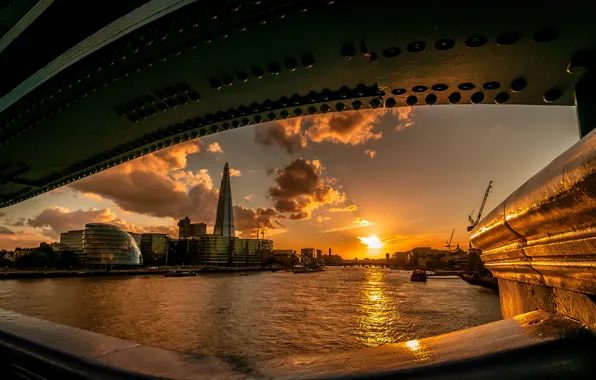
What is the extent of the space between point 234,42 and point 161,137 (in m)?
3.51

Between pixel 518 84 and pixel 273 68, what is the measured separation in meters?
2.84

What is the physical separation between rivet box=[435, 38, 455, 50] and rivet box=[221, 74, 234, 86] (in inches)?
105

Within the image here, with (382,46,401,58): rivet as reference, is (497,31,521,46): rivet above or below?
below

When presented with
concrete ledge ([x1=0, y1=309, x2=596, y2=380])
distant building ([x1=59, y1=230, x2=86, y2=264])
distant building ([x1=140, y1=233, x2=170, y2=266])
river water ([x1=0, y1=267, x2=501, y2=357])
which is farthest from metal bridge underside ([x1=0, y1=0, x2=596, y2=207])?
distant building ([x1=140, y1=233, x2=170, y2=266])

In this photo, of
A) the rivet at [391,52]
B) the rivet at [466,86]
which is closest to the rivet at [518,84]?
the rivet at [466,86]

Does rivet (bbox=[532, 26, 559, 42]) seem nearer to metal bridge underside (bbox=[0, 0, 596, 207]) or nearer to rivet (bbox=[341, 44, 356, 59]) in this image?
metal bridge underside (bbox=[0, 0, 596, 207])

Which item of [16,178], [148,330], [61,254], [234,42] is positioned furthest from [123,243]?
[234,42]

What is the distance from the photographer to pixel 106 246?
126 m

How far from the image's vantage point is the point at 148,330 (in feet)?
72.8

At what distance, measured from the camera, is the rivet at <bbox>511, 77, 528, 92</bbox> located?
3738 millimetres

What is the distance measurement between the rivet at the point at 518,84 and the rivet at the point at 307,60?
2.25m

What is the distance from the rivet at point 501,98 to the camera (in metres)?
4.03

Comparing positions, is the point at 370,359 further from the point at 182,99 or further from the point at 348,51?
the point at 182,99

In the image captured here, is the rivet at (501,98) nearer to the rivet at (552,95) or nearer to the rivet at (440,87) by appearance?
the rivet at (552,95)
